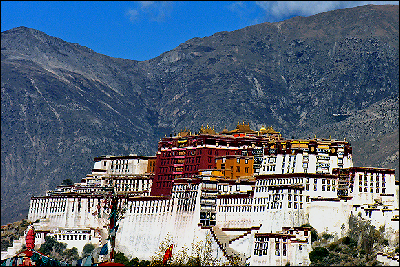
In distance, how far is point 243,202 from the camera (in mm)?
163000

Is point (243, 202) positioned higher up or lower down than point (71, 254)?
higher up

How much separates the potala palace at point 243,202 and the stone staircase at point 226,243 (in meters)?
0.20

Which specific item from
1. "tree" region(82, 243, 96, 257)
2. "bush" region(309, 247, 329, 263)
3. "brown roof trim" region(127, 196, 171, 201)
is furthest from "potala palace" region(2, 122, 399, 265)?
"tree" region(82, 243, 96, 257)

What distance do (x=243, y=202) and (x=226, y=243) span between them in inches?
379

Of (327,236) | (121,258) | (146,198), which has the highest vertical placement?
(146,198)

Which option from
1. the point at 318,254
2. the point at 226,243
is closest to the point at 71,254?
the point at 226,243

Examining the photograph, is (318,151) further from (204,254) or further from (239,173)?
(204,254)

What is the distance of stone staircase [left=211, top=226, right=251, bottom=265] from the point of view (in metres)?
151

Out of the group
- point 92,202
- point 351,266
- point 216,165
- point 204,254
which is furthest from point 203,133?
point 351,266

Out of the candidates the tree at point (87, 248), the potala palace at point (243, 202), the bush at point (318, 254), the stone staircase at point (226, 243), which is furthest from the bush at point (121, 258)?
the bush at point (318, 254)

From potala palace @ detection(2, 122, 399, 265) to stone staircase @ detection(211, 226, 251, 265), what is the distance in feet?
0.66

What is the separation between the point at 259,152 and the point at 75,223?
41719mm

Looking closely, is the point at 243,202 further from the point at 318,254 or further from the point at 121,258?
the point at 121,258

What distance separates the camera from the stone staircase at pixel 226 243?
5950 inches
